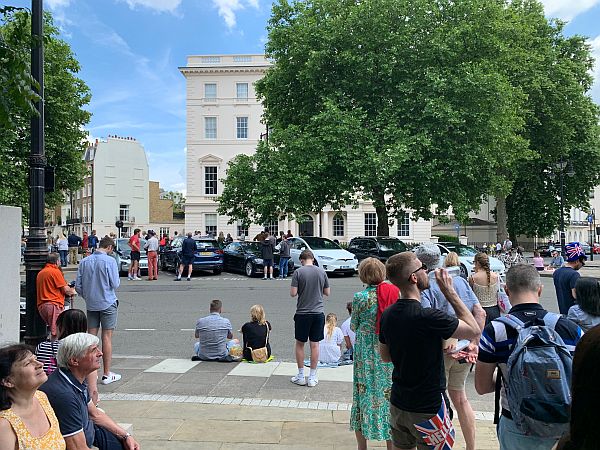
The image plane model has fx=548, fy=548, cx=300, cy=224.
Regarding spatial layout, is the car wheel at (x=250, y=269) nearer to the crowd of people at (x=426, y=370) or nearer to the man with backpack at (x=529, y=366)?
the crowd of people at (x=426, y=370)

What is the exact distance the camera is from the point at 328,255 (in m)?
22.9

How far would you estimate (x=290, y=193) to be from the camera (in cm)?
2403

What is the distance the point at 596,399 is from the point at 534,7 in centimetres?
4269

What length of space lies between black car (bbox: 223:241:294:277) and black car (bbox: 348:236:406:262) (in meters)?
3.54

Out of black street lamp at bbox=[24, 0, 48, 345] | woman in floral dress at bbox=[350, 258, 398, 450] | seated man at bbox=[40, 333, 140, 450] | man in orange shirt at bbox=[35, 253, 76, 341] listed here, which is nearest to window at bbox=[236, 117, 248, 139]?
man in orange shirt at bbox=[35, 253, 76, 341]

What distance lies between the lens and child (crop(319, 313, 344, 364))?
339 inches

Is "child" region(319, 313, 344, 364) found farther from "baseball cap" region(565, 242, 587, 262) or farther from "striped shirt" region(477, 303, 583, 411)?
"striped shirt" region(477, 303, 583, 411)

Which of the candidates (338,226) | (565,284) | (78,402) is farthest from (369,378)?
(338,226)

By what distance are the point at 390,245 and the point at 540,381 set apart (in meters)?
22.6

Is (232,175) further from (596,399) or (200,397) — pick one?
(596,399)

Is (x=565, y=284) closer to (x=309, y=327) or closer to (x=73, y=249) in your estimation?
(x=309, y=327)

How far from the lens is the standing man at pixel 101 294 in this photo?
23.9ft

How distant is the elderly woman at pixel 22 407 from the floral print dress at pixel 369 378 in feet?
8.09

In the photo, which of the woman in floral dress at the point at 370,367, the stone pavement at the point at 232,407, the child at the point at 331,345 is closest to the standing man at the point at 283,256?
the child at the point at 331,345
